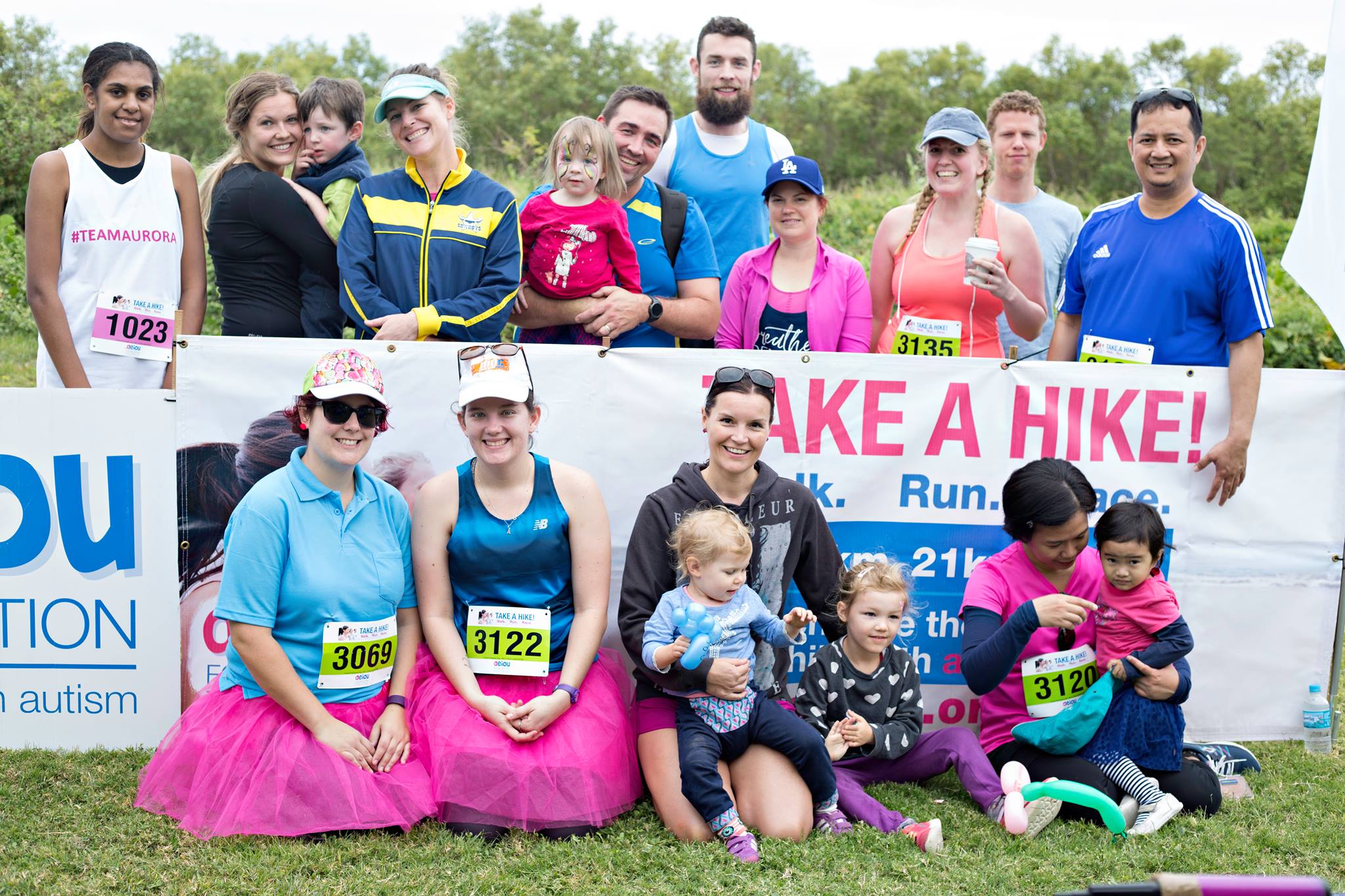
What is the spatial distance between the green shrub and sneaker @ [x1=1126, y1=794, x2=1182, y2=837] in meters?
11.6

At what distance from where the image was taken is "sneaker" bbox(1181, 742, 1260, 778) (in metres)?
4.38

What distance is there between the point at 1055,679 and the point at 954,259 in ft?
5.72

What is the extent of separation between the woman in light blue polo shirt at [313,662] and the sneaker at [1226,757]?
8.96 feet

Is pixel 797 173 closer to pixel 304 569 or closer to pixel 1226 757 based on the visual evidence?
pixel 304 569

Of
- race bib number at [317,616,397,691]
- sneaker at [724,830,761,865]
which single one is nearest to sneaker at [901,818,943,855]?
sneaker at [724,830,761,865]

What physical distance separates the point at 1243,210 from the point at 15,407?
42513mm

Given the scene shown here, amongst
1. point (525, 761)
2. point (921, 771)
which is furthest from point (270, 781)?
point (921, 771)

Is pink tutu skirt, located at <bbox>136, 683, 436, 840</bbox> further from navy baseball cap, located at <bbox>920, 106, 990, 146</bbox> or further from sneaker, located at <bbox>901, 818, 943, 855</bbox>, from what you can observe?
navy baseball cap, located at <bbox>920, 106, 990, 146</bbox>

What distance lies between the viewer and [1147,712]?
13.2 ft

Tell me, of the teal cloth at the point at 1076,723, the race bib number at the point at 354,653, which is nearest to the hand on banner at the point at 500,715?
the race bib number at the point at 354,653

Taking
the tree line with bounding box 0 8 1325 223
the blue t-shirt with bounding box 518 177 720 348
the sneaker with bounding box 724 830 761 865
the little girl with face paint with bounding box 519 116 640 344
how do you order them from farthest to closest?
1. the tree line with bounding box 0 8 1325 223
2. the blue t-shirt with bounding box 518 177 720 348
3. the little girl with face paint with bounding box 519 116 640 344
4. the sneaker with bounding box 724 830 761 865

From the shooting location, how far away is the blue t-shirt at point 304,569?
3.74m

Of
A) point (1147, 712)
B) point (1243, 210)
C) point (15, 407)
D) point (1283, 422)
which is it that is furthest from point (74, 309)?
point (1243, 210)

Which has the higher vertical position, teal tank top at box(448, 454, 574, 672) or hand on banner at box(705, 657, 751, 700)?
teal tank top at box(448, 454, 574, 672)
